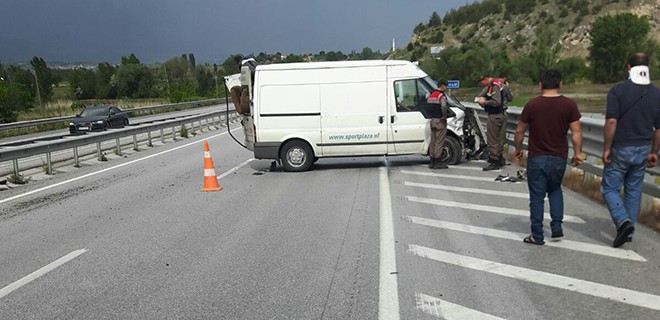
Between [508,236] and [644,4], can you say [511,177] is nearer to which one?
[508,236]

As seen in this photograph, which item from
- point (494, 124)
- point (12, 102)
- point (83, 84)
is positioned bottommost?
point (494, 124)

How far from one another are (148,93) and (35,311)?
349 ft

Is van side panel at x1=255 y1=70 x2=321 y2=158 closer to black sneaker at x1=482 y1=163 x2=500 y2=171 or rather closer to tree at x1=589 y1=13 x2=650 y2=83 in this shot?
black sneaker at x1=482 y1=163 x2=500 y2=171

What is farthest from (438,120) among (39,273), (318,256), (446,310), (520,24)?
(520,24)

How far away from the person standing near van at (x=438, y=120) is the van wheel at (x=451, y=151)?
314 mm

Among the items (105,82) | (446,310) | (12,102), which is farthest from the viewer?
(105,82)

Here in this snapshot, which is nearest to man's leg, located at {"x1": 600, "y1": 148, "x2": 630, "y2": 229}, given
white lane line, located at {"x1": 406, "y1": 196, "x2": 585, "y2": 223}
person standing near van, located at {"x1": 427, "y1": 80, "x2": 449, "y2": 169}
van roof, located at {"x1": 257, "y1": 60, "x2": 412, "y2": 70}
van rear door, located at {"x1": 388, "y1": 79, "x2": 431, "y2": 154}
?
white lane line, located at {"x1": 406, "y1": 196, "x2": 585, "y2": 223}

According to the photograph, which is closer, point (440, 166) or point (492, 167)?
point (492, 167)

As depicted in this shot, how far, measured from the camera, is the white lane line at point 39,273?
17.4 feet

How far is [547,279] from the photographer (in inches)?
200

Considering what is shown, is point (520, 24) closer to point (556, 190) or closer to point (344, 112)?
point (344, 112)

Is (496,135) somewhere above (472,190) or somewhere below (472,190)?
above

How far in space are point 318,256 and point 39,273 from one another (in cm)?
286

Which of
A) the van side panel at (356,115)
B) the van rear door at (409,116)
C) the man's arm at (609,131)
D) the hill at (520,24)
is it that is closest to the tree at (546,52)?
the hill at (520,24)
